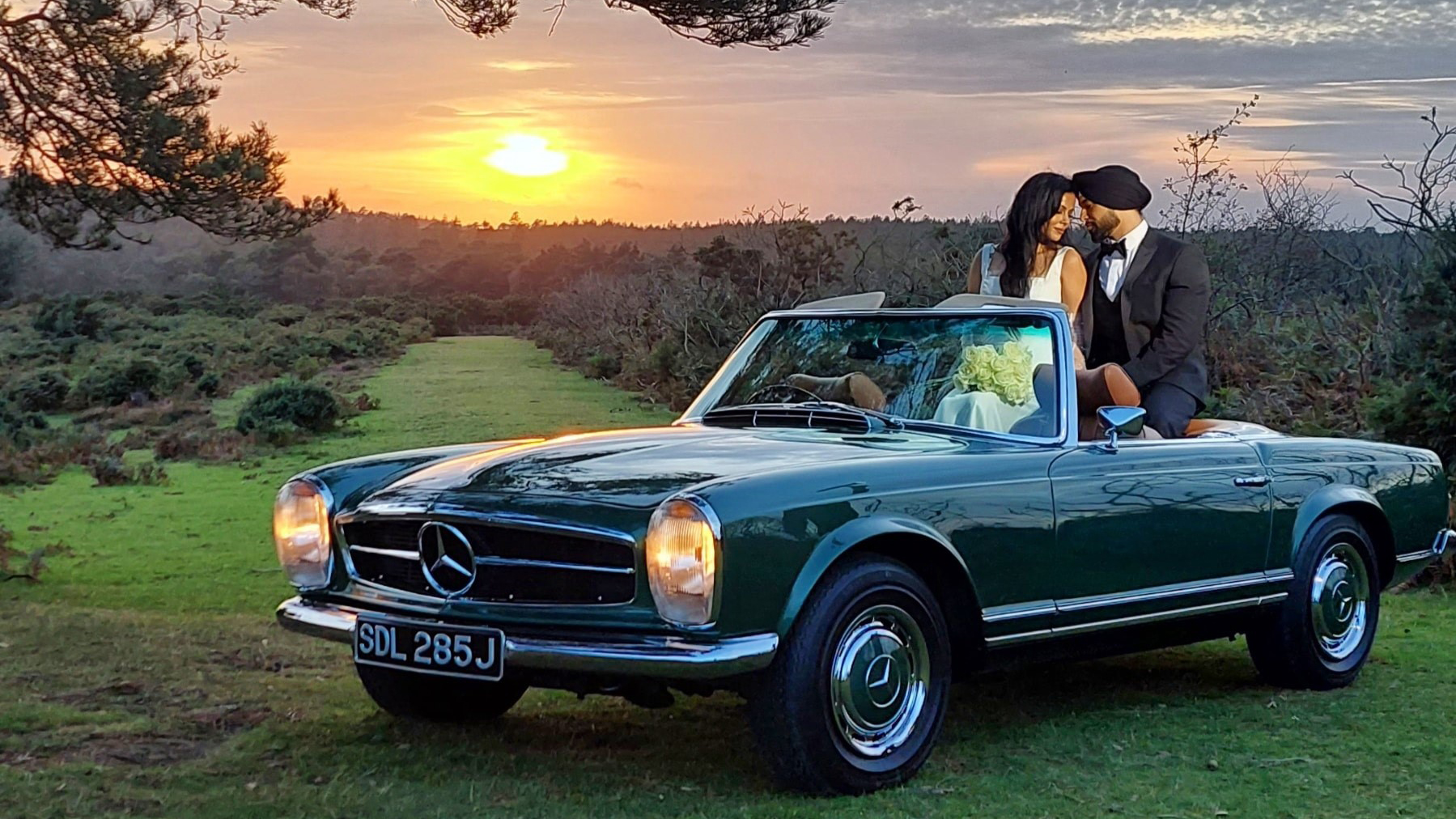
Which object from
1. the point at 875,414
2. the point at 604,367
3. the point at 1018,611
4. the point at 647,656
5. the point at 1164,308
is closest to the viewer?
the point at 647,656

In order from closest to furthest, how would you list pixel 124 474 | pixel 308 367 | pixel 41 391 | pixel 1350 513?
pixel 1350 513
pixel 124 474
pixel 41 391
pixel 308 367

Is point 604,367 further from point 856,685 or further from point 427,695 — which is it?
point 856,685

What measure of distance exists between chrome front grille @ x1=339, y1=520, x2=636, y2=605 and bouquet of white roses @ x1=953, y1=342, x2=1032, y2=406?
5.86ft

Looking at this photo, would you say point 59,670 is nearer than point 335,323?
Yes

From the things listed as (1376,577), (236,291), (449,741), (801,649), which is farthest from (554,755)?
(236,291)

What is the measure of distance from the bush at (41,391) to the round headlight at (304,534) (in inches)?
1004

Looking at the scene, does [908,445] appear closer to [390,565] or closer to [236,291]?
[390,565]

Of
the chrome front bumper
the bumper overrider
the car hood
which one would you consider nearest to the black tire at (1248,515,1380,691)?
the bumper overrider

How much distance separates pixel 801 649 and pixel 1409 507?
3.70 meters

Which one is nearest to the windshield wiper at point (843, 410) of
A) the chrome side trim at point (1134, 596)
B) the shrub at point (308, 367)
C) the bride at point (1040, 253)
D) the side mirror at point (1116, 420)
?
the side mirror at point (1116, 420)

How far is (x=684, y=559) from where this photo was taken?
4.62m

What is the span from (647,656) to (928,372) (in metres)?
1.95

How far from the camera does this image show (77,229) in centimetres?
1195

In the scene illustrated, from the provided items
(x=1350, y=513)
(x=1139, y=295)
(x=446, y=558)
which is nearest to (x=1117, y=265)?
(x=1139, y=295)
